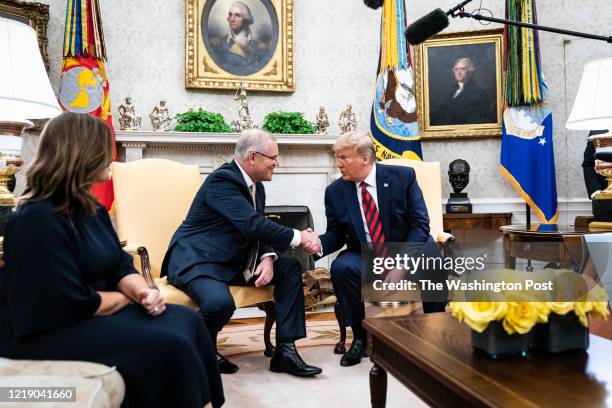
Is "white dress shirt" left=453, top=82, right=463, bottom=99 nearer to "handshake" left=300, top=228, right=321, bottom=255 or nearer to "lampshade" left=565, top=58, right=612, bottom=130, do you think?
"lampshade" left=565, top=58, right=612, bottom=130

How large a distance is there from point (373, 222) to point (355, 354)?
78 cm

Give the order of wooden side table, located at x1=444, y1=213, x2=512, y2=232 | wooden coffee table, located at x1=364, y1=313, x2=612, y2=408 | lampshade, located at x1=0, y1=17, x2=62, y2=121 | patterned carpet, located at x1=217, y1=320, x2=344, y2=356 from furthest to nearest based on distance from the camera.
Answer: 1. wooden side table, located at x1=444, y1=213, x2=512, y2=232
2. patterned carpet, located at x1=217, y1=320, x2=344, y2=356
3. lampshade, located at x1=0, y1=17, x2=62, y2=121
4. wooden coffee table, located at x1=364, y1=313, x2=612, y2=408

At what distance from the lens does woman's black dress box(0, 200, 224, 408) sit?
1386mm

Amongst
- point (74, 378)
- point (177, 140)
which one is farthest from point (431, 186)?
point (74, 378)

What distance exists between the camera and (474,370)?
129 centimetres

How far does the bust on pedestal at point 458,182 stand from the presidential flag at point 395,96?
0.64 metres

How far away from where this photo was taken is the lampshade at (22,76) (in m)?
2.04

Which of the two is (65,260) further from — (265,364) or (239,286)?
(265,364)

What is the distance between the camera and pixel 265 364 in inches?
115

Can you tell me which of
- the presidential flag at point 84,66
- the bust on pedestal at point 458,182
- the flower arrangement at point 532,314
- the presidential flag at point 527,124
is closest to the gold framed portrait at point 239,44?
the presidential flag at point 84,66

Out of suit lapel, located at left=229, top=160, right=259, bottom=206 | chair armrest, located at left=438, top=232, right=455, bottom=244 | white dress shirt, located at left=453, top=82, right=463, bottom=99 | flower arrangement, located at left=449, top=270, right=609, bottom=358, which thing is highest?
white dress shirt, located at left=453, top=82, right=463, bottom=99

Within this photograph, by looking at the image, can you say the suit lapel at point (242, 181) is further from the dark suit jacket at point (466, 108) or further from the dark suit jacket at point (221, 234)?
the dark suit jacket at point (466, 108)

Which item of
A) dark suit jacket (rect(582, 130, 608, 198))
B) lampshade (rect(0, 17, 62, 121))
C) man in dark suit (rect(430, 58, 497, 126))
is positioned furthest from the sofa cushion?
man in dark suit (rect(430, 58, 497, 126))

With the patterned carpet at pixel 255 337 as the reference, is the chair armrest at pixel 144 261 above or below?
above
